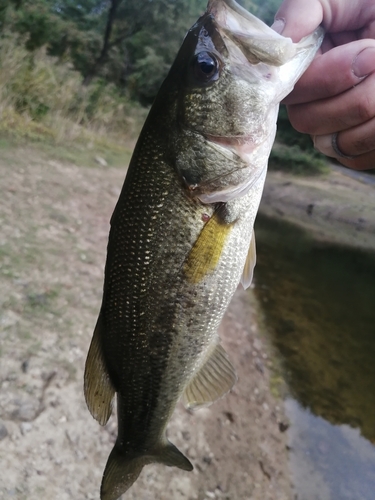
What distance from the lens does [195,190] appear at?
63.9 inches

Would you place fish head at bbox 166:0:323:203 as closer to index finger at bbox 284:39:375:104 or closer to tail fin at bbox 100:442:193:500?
index finger at bbox 284:39:375:104

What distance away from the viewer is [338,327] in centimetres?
730

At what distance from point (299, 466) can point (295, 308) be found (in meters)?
3.58

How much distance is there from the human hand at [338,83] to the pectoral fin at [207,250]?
592 mm

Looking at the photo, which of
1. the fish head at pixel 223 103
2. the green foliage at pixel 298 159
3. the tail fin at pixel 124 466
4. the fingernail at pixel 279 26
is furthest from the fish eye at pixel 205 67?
the green foliage at pixel 298 159

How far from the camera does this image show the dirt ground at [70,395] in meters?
2.85

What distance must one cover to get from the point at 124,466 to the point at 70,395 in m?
1.48

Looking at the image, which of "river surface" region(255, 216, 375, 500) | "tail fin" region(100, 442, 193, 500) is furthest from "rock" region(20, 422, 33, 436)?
"river surface" region(255, 216, 375, 500)

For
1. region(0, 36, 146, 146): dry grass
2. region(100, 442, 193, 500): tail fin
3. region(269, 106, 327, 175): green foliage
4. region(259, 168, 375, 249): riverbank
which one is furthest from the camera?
region(269, 106, 327, 175): green foliage

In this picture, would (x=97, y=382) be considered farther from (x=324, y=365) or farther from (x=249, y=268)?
(x=324, y=365)

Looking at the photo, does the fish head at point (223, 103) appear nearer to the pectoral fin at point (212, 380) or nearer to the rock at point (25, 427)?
the pectoral fin at point (212, 380)

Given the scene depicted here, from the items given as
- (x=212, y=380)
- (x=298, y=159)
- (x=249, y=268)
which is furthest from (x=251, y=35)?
(x=298, y=159)

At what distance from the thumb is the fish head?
4cm

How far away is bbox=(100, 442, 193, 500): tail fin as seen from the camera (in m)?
1.90
